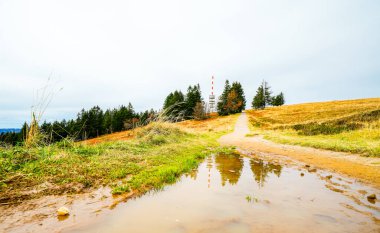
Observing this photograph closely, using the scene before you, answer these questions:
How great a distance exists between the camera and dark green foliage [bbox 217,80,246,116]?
55469mm

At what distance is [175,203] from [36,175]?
3085mm

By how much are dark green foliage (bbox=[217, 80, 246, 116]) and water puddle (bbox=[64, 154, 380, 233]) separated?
5103 centimetres

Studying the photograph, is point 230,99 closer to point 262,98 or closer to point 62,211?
point 262,98

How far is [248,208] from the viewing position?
3.43 metres

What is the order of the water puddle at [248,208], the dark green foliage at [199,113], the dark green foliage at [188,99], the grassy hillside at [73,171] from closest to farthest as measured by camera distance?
1. the water puddle at [248,208]
2. the grassy hillside at [73,171]
3. the dark green foliage at [199,113]
4. the dark green foliage at [188,99]

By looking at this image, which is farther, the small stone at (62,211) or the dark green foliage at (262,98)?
the dark green foliage at (262,98)

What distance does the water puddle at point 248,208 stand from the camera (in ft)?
9.20

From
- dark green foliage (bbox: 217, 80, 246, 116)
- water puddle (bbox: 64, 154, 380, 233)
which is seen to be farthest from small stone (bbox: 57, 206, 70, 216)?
dark green foliage (bbox: 217, 80, 246, 116)

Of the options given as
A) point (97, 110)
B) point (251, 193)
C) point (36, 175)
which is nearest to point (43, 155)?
point (36, 175)

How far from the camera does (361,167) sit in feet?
21.3

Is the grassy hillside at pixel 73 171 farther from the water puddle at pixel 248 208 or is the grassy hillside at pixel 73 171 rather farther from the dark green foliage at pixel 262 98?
the dark green foliage at pixel 262 98

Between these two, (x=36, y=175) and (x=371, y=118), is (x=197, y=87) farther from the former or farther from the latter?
(x=36, y=175)

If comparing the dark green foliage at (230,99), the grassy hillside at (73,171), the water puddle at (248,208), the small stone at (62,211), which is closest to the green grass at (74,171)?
the grassy hillside at (73,171)

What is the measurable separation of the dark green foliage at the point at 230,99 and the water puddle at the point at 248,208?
167 feet
